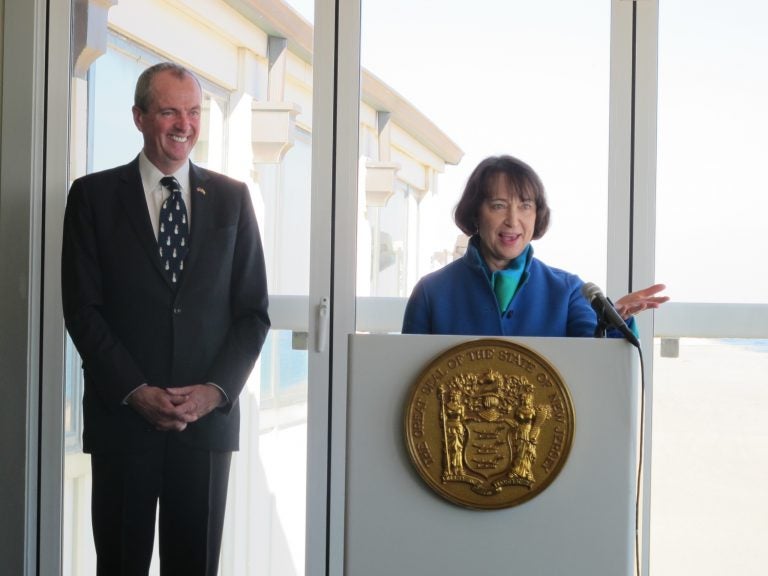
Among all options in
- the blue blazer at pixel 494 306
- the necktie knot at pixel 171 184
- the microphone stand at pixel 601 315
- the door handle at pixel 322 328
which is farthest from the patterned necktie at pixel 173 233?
the microphone stand at pixel 601 315

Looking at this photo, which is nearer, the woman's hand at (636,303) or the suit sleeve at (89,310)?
the woman's hand at (636,303)

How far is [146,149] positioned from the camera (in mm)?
2967

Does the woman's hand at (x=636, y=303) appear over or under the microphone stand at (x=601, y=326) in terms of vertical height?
over

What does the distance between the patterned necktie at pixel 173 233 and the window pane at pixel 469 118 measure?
59 cm

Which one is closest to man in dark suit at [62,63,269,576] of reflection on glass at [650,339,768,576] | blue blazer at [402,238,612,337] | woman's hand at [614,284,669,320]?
blue blazer at [402,238,612,337]

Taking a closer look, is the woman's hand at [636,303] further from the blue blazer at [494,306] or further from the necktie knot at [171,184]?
the necktie knot at [171,184]

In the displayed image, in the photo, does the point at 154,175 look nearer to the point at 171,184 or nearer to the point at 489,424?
the point at 171,184

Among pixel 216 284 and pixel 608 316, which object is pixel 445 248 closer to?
pixel 216 284

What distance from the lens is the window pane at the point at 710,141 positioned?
2.84m

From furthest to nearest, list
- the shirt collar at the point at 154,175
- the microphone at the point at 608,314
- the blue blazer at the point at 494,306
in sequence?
the shirt collar at the point at 154,175, the blue blazer at the point at 494,306, the microphone at the point at 608,314

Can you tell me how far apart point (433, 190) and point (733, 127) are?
38.5 inches

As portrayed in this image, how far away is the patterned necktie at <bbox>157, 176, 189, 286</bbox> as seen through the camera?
289 centimetres

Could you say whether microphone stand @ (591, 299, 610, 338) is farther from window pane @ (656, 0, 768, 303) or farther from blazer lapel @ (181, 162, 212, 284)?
blazer lapel @ (181, 162, 212, 284)

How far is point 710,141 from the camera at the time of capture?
9.36 feet
